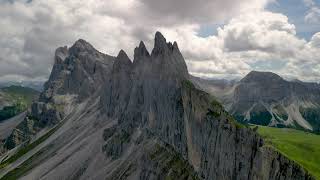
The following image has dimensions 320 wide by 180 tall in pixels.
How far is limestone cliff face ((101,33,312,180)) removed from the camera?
404 ft

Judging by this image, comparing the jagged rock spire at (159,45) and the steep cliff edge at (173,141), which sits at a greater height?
the jagged rock spire at (159,45)

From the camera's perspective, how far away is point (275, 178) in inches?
4833

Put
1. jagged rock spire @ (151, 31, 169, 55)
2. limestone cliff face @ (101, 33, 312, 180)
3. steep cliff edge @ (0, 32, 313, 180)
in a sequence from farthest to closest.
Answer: jagged rock spire @ (151, 31, 169, 55) < steep cliff edge @ (0, 32, 313, 180) < limestone cliff face @ (101, 33, 312, 180)

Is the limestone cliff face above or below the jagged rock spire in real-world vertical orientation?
below

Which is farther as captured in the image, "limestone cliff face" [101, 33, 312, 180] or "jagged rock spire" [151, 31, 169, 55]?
"jagged rock spire" [151, 31, 169, 55]

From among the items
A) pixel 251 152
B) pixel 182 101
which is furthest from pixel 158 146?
pixel 251 152

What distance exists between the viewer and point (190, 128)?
137625mm

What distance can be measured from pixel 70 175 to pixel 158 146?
58282 millimetres

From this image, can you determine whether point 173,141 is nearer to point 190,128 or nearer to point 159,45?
point 190,128

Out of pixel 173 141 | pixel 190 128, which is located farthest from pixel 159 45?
pixel 190 128

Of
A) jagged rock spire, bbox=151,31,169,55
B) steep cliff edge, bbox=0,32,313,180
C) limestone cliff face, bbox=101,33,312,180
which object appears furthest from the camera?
jagged rock spire, bbox=151,31,169,55

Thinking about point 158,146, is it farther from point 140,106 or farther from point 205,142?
point 140,106

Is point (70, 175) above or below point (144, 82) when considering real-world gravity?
below

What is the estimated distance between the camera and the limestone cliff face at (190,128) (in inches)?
4845
